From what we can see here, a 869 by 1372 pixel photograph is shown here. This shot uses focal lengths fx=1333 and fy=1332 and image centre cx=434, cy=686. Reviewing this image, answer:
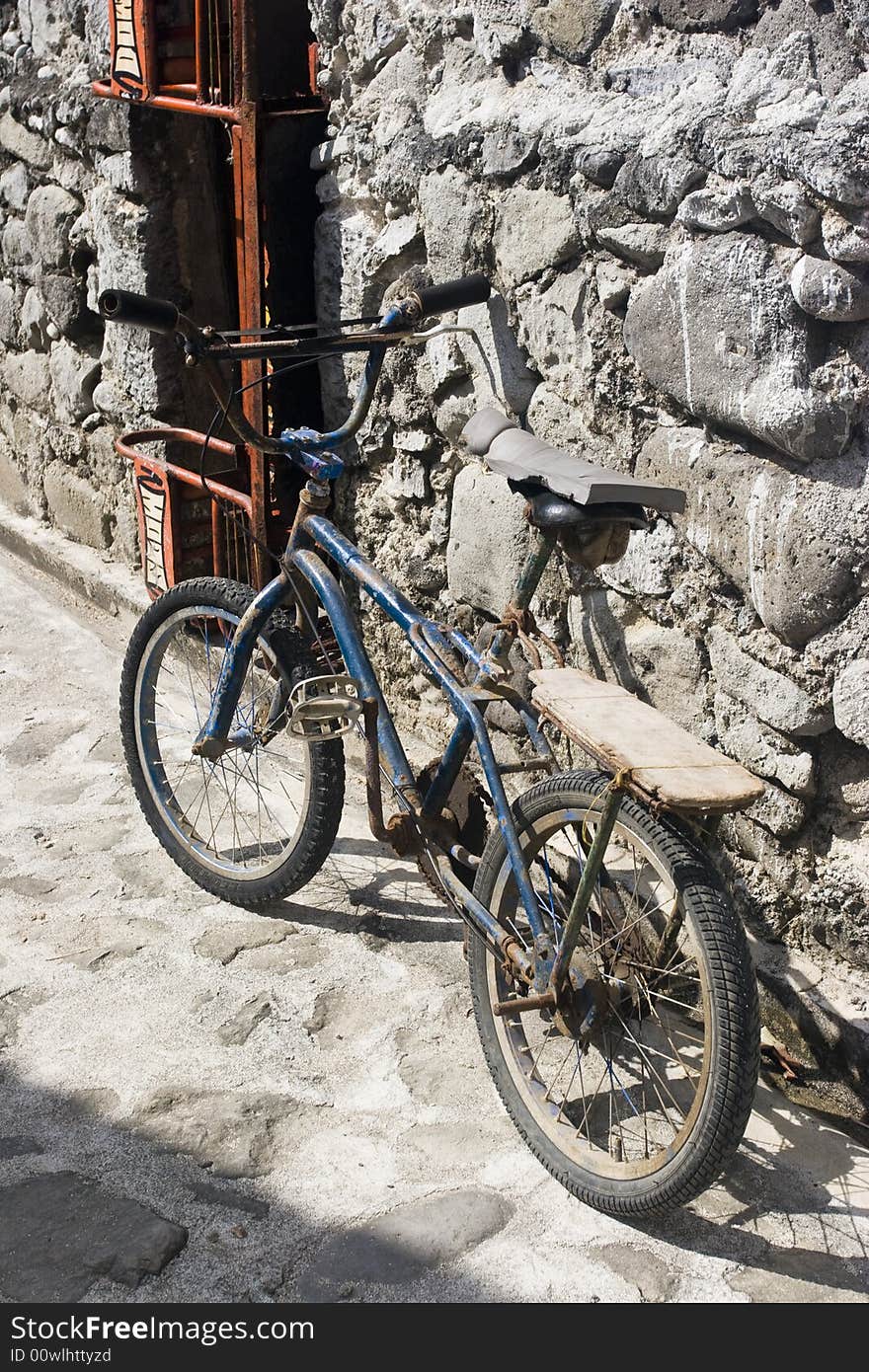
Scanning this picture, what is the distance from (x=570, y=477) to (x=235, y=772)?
4.50 feet

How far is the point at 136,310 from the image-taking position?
94.4 inches

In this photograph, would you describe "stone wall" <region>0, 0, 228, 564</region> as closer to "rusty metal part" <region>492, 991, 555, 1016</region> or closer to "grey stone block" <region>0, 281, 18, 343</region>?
"grey stone block" <region>0, 281, 18, 343</region>

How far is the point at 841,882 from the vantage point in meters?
2.35

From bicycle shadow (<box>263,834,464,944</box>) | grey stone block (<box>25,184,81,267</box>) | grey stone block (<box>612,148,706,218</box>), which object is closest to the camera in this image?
grey stone block (<box>612,148,706,218</box>)

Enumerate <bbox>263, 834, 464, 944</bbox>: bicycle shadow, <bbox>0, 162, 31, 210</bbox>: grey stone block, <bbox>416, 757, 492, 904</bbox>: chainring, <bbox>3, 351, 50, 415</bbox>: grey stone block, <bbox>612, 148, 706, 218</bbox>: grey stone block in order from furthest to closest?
<bbox>3, 351, 50, 415</bbox>: grey stone block, <bbox>0, 162, 31, 210</bbox>: grey stone block, <bbox>263, 834, 464, 944</bbox>: bicycle shadow, <bbox>416, 757, 492, 904</bbox>: chainring, <bbox>612, 148, 706, 218</bbox>: grey stone block

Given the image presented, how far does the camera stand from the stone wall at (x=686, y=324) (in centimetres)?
217

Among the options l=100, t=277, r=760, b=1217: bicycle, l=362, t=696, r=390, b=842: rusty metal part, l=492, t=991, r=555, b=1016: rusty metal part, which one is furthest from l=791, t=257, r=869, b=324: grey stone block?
l=492, t=991, r=555, b=1016: rusty metal part

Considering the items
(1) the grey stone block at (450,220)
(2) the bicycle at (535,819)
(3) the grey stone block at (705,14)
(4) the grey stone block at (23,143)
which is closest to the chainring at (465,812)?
(2) the bicycle at (535,819)

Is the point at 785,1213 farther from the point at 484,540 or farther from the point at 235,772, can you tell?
the point at 235,772

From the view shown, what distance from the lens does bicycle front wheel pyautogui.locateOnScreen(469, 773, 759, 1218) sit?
1.94 metres

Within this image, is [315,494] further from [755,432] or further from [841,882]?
[841,882]

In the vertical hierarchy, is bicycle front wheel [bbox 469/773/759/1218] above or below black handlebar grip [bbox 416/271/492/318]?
below
